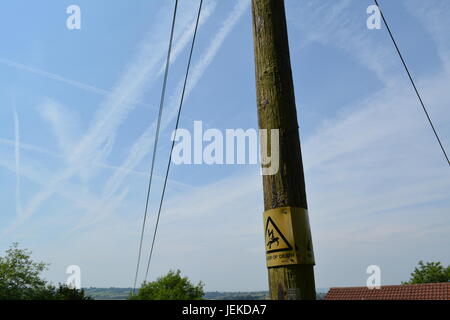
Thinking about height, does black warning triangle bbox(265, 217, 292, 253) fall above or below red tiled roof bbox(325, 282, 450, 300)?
above

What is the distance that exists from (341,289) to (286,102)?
35.2 m

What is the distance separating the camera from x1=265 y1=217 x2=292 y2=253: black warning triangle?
6.97 feet

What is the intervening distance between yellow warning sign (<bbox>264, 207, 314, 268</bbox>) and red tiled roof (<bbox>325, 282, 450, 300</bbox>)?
30537 mm

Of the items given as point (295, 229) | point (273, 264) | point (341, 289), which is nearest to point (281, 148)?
point (295, 229)

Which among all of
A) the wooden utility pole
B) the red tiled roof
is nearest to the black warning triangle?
the wooden utility pole

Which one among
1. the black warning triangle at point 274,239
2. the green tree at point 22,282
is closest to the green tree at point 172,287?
the green tree at point 22,282

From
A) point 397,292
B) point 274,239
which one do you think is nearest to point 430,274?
point 397,292

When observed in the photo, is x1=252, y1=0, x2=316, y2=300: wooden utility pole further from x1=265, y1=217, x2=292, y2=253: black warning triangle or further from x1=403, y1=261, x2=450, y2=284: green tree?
x1=403, y1=261, x2=450, y2=284: green tree

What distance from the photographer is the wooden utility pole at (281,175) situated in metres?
2.09
